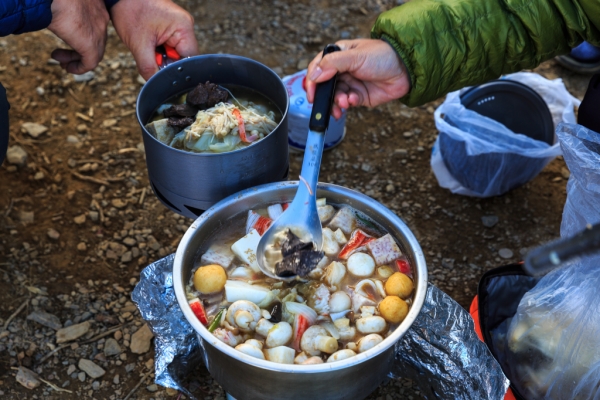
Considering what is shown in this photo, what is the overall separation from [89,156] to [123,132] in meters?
0.25

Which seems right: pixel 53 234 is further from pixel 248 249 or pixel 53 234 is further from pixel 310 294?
pixel 310 294

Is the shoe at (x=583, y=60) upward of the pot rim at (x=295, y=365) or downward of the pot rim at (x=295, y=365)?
downward

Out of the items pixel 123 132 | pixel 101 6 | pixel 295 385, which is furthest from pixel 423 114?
pixel 295 385

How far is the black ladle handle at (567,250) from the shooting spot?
4.37 ft

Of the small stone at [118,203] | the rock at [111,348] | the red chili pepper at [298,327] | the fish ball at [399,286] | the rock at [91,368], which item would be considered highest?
the fish ball at [399,286]

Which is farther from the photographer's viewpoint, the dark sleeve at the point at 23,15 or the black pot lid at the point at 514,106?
the black pot lid at the point at 514,106

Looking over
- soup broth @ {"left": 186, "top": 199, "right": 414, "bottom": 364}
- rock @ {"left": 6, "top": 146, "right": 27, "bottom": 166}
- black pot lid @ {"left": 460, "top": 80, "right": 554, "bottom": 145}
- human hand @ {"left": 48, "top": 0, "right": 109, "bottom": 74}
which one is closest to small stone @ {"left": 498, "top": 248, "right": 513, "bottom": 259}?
black pot lid @ {"left": 460, "top": 80, "right": 554, "bottom": 145}

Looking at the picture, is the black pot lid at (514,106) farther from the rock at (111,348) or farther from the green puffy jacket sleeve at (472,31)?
the rock at (111,348)

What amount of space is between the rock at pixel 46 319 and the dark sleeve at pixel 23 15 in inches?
44.4

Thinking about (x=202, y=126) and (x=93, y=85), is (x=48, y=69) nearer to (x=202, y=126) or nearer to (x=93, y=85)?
(x=93, y=85)

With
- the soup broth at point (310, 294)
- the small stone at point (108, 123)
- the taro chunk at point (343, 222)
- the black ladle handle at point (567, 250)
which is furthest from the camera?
the small stone at point (108, 123)

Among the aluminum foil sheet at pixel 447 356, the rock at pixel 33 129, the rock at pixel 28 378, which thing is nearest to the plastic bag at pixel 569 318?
the aluminum foil sheet at pixel 447 356

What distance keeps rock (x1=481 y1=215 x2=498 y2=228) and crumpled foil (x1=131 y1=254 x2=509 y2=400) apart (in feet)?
2.95

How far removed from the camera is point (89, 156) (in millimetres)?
3240
